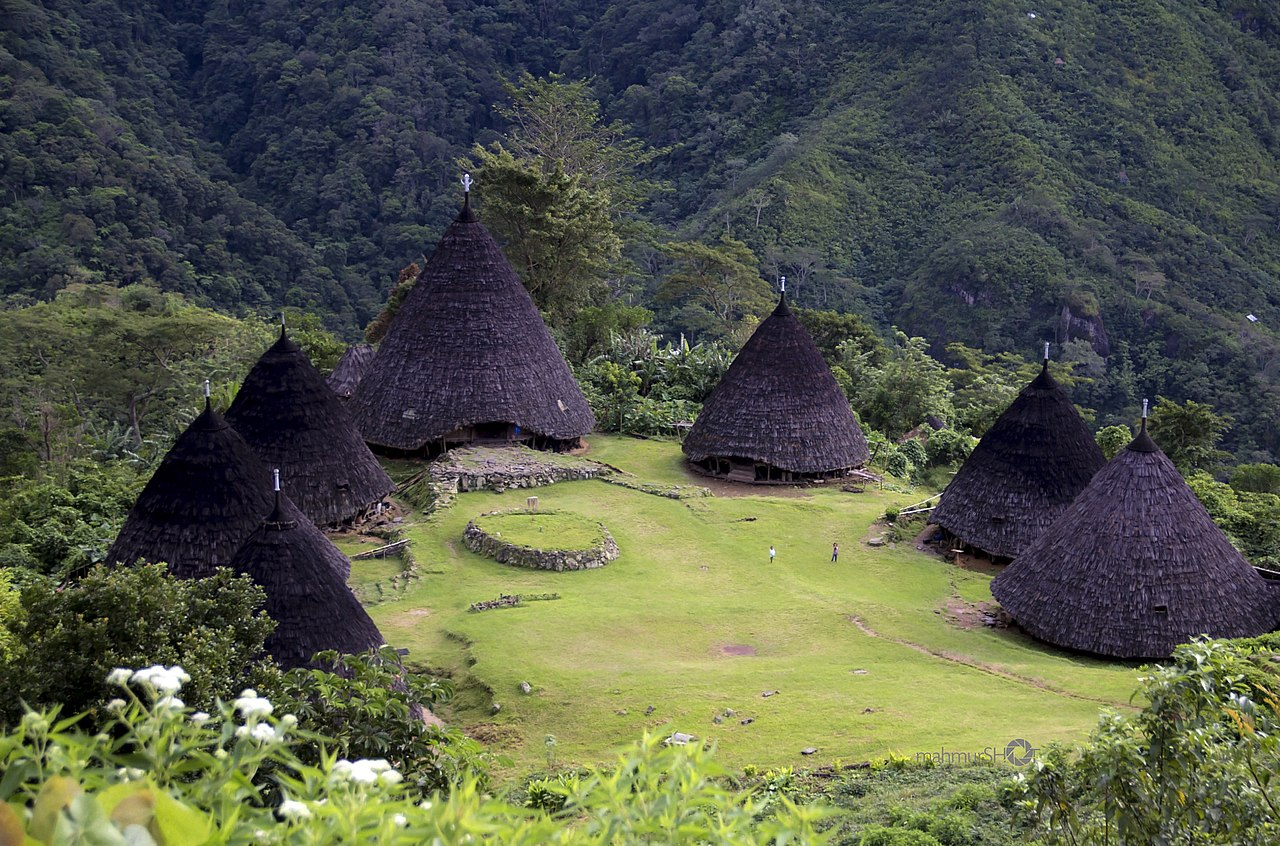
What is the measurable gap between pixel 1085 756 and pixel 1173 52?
60.6m

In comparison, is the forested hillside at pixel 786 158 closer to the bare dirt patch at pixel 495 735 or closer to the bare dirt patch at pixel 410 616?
the bare dirt patch at pixel 410 616

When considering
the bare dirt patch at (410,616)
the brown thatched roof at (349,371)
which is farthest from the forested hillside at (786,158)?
the bare dirt patch at (410,616)

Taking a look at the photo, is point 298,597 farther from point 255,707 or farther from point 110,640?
point 255,707

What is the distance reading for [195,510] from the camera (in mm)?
16906

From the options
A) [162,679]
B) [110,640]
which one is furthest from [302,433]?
[162,679]

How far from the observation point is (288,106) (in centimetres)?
5844

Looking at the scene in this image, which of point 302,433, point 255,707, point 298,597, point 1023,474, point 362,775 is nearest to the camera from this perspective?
point 362,775

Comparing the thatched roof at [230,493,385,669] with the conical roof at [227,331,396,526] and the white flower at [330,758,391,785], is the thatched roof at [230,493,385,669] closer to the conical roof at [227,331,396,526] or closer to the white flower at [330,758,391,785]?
the conical roof at [227,331,396,526]

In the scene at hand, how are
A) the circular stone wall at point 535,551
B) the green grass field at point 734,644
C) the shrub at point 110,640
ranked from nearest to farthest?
the shrub at point 110,640
the green grass field at point 734,644
the circular stone wall at point 535,551

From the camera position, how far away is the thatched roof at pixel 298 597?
13.4m

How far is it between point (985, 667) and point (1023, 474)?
5.45 m

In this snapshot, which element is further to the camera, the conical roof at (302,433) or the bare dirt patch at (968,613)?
the conical roof at (302,433)

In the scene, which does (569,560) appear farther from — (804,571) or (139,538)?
(139,538)

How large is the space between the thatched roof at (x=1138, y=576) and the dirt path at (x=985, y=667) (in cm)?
141
